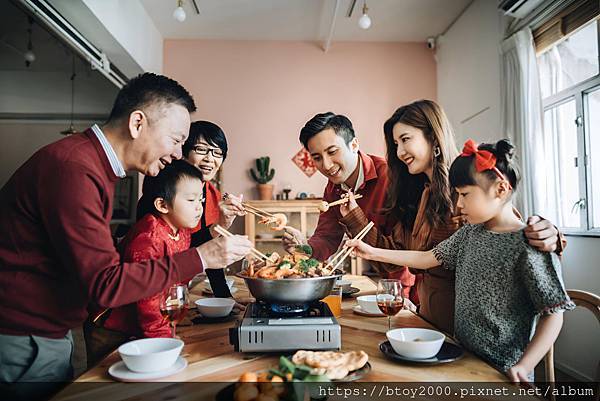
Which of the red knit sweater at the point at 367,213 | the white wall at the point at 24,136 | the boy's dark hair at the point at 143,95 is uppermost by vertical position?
the white wall at the point at 24,136

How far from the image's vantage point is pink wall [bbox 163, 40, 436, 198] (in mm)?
5691

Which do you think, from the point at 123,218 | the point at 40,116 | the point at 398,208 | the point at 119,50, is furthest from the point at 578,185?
the point at 40,116

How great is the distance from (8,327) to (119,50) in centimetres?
363

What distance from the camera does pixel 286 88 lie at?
5758 mm

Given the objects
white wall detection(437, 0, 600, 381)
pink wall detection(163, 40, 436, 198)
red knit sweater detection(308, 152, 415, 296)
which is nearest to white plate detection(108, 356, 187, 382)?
red knit sweater detection(308, 152, 415, 296)

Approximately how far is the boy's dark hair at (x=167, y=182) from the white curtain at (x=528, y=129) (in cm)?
280

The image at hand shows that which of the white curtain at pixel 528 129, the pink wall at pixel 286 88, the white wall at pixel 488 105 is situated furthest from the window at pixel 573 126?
the pink wall at pixel 286 88

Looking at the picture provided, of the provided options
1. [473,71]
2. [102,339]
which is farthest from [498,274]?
[473,71]

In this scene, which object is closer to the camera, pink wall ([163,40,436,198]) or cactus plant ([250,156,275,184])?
cactus plant ([250,156,275,184])

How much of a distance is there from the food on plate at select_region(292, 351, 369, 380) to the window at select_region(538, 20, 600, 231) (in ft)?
9.42

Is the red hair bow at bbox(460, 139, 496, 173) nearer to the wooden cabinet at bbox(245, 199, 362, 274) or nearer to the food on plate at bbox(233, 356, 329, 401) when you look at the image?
the food on plate at bbox(233, 356, 329, 401)

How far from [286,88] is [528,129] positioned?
119 inches

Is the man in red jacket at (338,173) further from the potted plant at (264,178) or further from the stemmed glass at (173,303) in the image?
the potted plant at (264,178)

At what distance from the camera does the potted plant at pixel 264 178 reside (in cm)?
550
